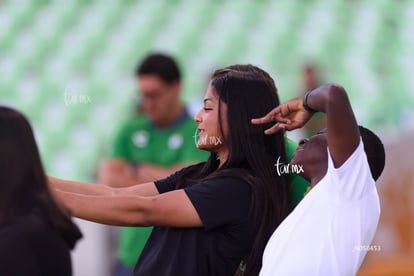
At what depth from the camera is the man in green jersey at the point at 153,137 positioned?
488cm

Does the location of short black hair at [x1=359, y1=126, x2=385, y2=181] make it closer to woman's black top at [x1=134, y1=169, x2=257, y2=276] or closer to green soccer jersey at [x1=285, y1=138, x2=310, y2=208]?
green soccer jersey at [x1=285, y1=138, x2=310, y2=208]

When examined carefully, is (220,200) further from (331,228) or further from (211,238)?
(331,228)

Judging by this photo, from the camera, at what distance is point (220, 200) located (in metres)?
2.72

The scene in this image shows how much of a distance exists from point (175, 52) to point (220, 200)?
620cm

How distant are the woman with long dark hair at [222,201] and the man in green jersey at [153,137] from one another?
6.33 ft

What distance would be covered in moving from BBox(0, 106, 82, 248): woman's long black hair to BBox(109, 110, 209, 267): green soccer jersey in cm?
243

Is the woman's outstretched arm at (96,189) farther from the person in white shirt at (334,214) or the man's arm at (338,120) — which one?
the man's arm at (338,120)

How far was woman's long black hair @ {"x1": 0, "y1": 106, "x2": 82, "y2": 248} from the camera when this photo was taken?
2.29 meters

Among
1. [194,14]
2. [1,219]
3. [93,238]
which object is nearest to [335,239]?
[1,219]

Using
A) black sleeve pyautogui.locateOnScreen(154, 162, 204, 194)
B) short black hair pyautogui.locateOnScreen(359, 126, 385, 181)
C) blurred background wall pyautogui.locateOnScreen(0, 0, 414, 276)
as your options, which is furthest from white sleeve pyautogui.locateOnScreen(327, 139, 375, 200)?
blurred background wall pyautogui.locateOnScreen(0, 0, 414, 276)

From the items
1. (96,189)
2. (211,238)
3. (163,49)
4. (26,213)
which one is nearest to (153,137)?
(96,189)

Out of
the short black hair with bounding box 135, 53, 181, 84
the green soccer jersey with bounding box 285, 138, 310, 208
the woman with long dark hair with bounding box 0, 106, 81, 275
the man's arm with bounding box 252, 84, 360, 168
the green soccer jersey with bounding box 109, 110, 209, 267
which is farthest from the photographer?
the short black hair with bounding box 135, 53, 181, 84

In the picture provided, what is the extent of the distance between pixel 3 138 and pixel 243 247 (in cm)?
82

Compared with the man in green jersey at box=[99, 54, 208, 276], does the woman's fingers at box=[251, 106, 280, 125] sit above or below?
above
